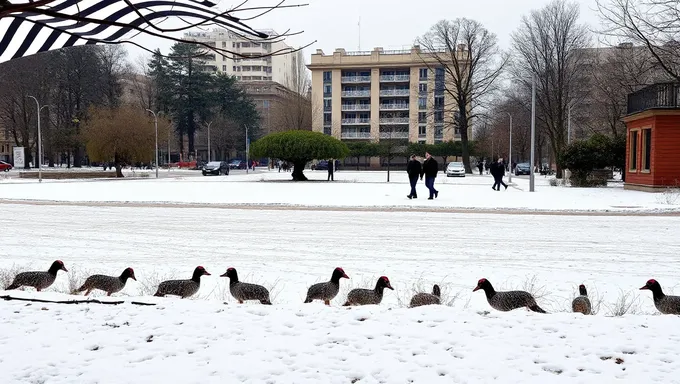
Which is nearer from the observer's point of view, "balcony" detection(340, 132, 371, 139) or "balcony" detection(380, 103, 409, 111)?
"balcony" detection(340, 132, 371, 139)

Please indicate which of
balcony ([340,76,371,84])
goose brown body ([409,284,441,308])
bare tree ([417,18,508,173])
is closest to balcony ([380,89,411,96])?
balcony ([340,76,371,84])

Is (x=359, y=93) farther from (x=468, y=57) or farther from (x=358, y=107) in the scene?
(x=468, y=57)

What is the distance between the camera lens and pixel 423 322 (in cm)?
543

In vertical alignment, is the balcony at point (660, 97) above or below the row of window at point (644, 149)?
above

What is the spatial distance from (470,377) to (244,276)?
5006 mm

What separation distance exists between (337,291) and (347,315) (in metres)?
1.06

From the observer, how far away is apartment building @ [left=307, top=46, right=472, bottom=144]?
3617 inches

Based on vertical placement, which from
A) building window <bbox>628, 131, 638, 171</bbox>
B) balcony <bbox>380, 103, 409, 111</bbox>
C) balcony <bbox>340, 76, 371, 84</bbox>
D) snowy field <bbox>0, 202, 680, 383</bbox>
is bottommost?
snowy field <bbox>0, 202, 680, 383</bbox>

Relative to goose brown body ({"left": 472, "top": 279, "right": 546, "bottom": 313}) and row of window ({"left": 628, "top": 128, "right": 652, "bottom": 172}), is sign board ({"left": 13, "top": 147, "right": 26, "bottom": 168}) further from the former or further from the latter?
goose brown body ({"left": 472, "top": 279, "right": 546, "bottom": 313})

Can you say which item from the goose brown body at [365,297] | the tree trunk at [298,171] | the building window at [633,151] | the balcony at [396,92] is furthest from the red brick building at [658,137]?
the balcony at [396,92]

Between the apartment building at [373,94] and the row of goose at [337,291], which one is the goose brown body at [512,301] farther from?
the apartment building at [373,94]

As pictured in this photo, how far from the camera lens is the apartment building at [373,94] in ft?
301

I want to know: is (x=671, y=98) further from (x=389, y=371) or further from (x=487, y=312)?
(x=389, y=371)

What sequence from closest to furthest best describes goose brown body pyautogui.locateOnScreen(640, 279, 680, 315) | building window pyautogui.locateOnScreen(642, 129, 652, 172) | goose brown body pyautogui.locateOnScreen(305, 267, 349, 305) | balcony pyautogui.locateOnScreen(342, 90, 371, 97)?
goose brown body pyautogui.locateOnScreen(640, 279, 680, 315)
goose brown body pyautogui.locateOnScreen(305, 267, 349, 305)
building window pyautogui.locateOnScreen(642, 129, 652, 172)
balcony pyautogui.locateOnScreen(342, 90, 371, 97)
